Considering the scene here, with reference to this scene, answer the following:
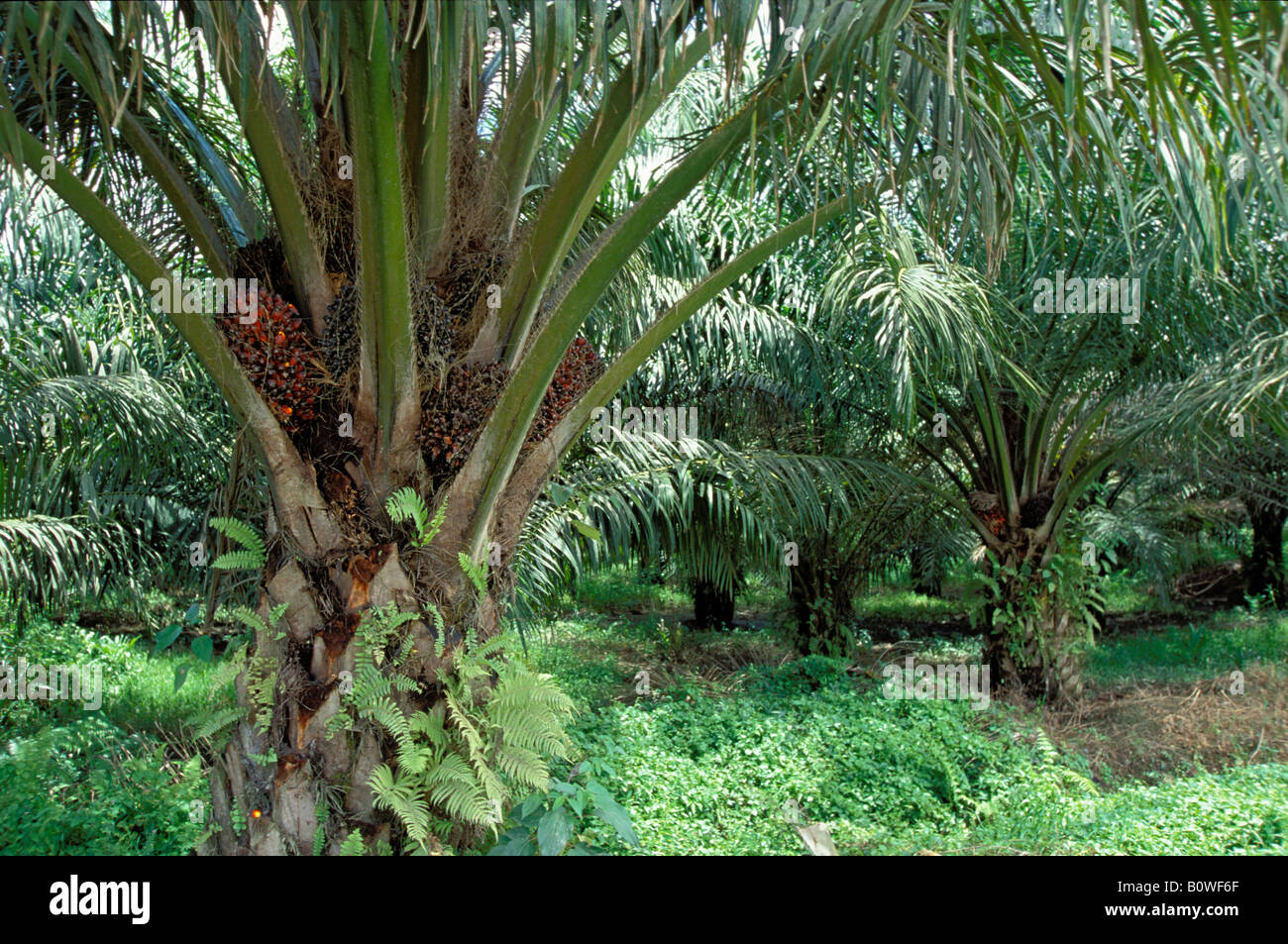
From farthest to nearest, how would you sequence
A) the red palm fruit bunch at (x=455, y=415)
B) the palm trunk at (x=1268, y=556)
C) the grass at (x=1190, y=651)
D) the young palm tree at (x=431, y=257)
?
the palm trunk at (x=1268, y=556) < the grass at (x=1190, y=651) < the red palm fruit bunch at (x=455, y=415) < the young palm tree at (x=431, y=257)

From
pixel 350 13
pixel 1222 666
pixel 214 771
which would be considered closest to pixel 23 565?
pixel 214 771

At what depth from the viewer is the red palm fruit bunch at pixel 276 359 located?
304 cm

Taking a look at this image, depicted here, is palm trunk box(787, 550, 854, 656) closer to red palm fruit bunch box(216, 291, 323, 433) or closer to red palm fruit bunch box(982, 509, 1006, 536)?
red palm fruit bunch box(982, 509, 1006, 536)

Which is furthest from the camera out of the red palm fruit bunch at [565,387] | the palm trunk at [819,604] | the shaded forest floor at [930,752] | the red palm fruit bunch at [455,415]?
the palm trunk at [819,604]

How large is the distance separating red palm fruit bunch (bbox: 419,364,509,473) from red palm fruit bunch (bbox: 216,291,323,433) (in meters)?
0.39

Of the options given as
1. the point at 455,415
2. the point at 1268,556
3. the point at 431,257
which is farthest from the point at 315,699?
the point at 1268,556

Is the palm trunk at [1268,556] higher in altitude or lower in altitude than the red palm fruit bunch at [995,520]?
lower

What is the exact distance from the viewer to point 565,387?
3576 millimetres

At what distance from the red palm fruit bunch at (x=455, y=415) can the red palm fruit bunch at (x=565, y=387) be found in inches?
8.7

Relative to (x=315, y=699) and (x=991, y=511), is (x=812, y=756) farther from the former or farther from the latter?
(x=315, y=699)

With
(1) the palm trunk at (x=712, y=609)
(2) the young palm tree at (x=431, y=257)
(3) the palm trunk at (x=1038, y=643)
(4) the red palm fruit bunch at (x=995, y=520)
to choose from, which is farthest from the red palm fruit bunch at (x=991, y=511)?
(1) the palm trunk at (x=712, y=609)

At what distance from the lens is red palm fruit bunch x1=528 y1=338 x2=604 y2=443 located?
3510 mm

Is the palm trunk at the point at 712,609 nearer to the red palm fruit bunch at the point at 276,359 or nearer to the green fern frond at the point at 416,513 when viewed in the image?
the green fern frond at the point at 416,513
